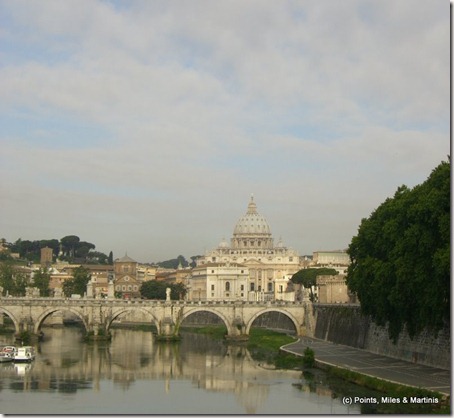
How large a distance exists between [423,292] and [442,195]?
3.59 metres

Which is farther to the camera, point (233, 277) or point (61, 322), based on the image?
point (233, 277)

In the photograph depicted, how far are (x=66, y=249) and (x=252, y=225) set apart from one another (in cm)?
3680

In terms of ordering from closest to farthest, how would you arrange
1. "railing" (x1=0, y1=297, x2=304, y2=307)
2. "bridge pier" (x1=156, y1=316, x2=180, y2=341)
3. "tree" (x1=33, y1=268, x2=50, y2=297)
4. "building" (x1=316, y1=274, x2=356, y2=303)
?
"bridge pier" (x1=156, y1=316, x2=180, y2=341) < "railing" (x1=0, y1=297, x2=304, y2=307) < "building" (x1=316, y1=274, x2=356, y2=303) < "tree" (x1=33, y1=268, x2=50, y2=297)

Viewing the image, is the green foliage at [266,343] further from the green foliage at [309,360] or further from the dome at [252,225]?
the dome at [252,225]

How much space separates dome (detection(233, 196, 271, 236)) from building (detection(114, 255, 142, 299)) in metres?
25.0

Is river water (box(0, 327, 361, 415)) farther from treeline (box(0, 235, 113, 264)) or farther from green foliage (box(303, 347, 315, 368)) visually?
treeline (box(0, 235, 113, 264))

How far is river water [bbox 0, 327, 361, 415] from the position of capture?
97.1 ft

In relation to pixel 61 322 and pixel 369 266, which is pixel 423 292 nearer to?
pixel 369 266

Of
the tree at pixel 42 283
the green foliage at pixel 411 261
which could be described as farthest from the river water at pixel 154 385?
the tree at pixel 42 283

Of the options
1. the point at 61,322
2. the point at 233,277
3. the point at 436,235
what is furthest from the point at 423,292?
the point at 233,277

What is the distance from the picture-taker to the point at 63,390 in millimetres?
34031

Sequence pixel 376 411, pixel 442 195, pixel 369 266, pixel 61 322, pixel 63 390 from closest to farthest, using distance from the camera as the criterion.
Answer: pixel 376 411 < pixel 442 195 < pixel 63 390 < pixel 369 266 < pixel 61 322

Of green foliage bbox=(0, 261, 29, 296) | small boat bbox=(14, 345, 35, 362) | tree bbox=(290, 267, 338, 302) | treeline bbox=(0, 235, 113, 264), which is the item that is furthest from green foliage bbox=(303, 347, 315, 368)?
treeline bbox=(0, 235, 113, 264)

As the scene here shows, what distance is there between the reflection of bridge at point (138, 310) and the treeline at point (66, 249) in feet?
350
